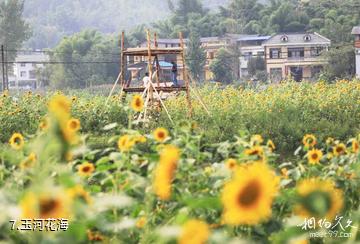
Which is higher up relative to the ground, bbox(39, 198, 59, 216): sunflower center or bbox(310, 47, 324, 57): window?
bbox(39, 198, 59, 216): sunflower center

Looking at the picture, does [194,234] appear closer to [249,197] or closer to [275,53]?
[249,197]

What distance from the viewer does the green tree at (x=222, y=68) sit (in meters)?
38.2

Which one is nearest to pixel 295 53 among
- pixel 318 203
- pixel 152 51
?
pixel 152 51

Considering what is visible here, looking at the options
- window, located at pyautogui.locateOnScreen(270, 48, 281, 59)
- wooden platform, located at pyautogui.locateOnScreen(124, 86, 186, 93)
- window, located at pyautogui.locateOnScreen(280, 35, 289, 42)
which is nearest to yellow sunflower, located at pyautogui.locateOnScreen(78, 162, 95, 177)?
wooden platform, located at pyautogui.locateOnScreen(124, 86, 186, 93)

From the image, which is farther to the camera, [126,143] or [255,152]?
[255,152]

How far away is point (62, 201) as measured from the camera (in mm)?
1156

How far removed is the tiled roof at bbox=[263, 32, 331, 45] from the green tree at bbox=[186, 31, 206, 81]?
3810mm

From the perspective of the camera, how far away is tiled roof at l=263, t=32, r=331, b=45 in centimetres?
3709

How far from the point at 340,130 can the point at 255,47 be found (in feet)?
121

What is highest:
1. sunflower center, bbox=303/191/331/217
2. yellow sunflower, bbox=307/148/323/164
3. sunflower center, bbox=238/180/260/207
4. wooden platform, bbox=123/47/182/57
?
sunflower center, bbox=238/180/260/207

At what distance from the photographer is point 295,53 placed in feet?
128

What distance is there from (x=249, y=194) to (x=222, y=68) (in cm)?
3790

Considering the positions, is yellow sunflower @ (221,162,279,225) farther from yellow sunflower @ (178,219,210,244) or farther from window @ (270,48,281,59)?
window @ (270,48,281,59)

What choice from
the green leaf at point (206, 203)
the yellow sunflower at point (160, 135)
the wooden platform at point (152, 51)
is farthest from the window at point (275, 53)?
the green leaf at point (206, 203)
